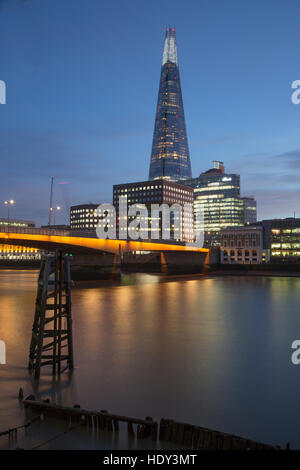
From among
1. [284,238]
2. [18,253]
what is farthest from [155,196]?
[284,238]

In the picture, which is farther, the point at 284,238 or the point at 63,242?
the point at 284,238

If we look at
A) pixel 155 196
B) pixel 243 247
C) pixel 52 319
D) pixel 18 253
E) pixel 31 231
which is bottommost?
pixel 52 319

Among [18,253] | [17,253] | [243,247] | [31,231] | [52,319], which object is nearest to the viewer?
[52,319]

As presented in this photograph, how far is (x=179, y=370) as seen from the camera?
1658 cm

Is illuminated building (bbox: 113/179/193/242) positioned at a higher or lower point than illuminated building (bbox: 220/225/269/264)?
higher

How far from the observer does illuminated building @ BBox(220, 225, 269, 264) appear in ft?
358

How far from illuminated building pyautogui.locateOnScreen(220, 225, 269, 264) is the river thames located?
76.9 meters

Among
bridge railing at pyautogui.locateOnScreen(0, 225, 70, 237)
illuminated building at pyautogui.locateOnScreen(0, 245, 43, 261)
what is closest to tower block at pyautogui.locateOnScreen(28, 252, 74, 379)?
bridge railing at pyautogui.locateOnScreen(0, 225, 70, 237)

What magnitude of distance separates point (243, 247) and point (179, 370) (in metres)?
97.3

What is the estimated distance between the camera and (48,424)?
10586mm

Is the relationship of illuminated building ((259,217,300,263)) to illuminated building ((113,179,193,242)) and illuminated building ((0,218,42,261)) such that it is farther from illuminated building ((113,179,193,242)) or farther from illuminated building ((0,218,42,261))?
illuminated building ((0,218,42,261))

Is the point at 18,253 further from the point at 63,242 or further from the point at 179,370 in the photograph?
the point at 179,370

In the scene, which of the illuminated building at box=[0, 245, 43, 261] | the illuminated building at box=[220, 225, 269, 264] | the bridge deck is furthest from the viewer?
the illuminated building at box=[0, 245, 43, 261]
